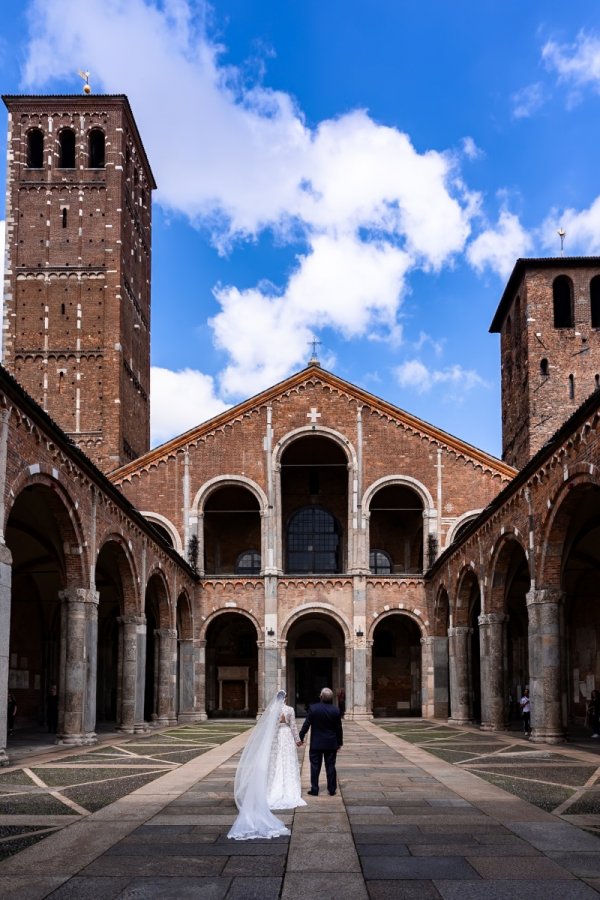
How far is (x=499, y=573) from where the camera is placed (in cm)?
2755

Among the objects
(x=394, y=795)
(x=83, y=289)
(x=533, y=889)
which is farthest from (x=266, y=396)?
(x=533, y=889)

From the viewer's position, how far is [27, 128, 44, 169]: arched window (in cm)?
4888

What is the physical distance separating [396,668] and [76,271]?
77.2ft

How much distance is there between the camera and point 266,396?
41156 millimetres

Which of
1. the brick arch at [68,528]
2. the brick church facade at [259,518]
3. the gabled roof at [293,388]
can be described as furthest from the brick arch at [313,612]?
the brick arch at [68,528]

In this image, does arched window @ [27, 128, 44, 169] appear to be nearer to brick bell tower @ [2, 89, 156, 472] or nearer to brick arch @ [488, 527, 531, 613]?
brick bell tower @ [2, 89, 156, 472]

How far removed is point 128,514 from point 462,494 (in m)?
17.4

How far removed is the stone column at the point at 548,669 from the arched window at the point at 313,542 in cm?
2088

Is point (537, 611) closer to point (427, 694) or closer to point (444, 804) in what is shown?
point (444, 804)

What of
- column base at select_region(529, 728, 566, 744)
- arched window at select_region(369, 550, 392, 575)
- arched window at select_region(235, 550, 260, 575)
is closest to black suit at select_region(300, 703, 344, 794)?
column base at select_region(529, 728, 566, 744)

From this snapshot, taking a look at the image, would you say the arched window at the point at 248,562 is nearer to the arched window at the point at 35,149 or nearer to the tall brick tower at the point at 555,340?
the tall brick tower at the point at 555,340

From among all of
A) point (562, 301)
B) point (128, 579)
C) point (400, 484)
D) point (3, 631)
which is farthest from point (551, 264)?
point (3, 631)

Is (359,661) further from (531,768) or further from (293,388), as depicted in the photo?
(531,768)

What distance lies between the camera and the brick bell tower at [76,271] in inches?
1813
